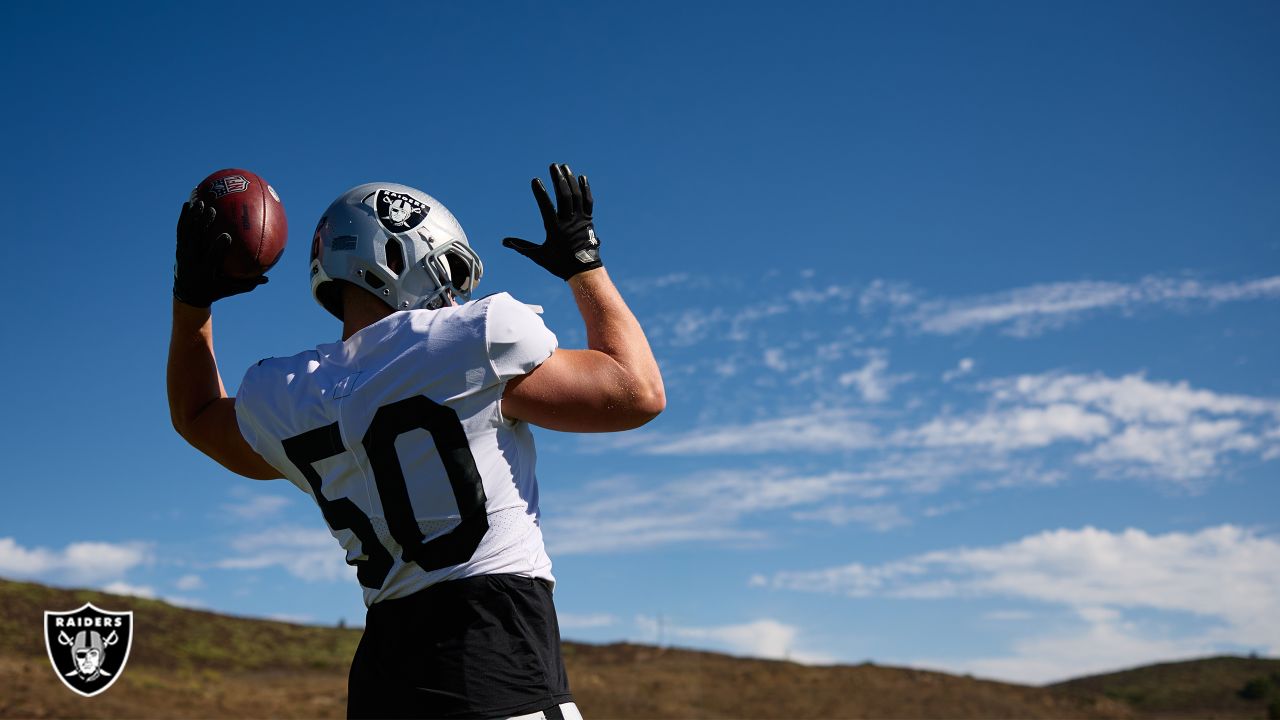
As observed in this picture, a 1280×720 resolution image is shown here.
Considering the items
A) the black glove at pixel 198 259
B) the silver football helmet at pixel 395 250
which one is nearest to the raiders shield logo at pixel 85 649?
the black glove at pixel 198 259

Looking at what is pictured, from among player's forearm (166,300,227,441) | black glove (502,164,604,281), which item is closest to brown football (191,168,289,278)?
player's forearm (166,300,227,441)

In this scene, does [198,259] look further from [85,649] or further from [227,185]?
[85,649]

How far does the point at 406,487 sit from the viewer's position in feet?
9.78

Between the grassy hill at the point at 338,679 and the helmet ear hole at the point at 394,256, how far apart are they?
2294 centimetres

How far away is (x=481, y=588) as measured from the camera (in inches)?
115

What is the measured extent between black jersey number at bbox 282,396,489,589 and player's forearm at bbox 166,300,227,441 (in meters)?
0.92

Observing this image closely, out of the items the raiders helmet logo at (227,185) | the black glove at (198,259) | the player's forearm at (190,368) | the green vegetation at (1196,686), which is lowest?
the green vegetation at (1196,686)

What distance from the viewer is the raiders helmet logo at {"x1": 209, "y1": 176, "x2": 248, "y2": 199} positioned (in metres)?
4.02

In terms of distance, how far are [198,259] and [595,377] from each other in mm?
1642

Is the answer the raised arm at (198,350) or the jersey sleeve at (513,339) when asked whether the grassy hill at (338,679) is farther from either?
the jersey sleeve at (513,339)

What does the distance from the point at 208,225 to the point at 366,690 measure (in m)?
1.79

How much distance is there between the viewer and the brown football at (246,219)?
389 centimetres

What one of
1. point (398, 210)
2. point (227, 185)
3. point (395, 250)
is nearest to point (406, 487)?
point (395, 250)

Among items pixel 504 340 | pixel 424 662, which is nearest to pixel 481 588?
pixel 424 662
